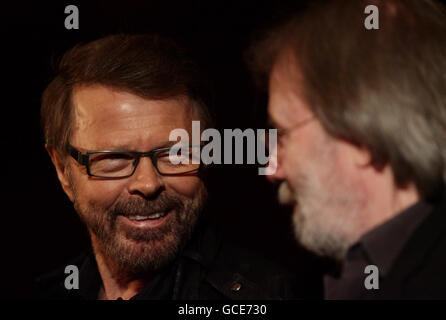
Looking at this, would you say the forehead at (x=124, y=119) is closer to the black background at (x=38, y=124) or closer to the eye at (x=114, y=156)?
the eye at (x=114, y=156)

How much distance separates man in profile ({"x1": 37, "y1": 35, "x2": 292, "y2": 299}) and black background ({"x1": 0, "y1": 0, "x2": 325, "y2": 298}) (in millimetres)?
304

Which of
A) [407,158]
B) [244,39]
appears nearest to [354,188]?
[407,158]

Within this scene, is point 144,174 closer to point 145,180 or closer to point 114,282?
point 145,180

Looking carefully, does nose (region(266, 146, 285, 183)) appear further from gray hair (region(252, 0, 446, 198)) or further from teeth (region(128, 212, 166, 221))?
teeth (region(128, 212, 166, 221))

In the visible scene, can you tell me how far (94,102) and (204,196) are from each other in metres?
0.59

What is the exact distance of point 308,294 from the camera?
6.93 feet

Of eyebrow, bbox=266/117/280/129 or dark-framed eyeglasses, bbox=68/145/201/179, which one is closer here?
eyebrow, bbox=266/117/280/129

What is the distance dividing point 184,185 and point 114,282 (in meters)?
0.57

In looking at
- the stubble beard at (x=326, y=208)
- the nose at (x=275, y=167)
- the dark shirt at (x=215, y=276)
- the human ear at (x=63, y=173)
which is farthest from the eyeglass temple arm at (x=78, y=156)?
the stubble beard at (x=326, y=208)

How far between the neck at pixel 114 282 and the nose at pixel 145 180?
424 mm

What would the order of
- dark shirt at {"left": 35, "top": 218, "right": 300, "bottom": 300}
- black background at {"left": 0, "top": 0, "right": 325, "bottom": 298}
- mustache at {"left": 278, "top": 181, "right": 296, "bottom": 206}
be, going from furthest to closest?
black background at {"left": 0, "top": 0, "right": 325, "bottom": 298} < dark shirt at {"left": 35, "top": 218, "right": 300, "bottom": 300} < mustache at {"left": 278, "top": 181, "right": 296, "bottom": 206}

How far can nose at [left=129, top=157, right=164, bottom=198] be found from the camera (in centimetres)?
192

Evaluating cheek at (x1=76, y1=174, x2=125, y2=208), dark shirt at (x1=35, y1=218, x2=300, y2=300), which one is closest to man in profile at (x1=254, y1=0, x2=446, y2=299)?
dark shirt at (x1=35, y1=218, x2=300, y2=300)

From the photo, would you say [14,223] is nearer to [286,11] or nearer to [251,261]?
[251,261]
